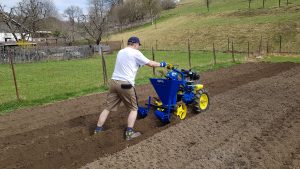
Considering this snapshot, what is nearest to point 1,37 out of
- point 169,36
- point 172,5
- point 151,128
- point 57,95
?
point 169,36

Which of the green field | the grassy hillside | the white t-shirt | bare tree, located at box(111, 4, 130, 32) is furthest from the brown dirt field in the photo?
bare tree, located at box(111, 4, 130, 32)

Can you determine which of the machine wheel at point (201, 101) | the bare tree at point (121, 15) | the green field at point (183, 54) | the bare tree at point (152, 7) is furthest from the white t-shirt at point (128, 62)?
the bare tree at point (121, 15)

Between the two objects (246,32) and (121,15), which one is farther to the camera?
(121,15)

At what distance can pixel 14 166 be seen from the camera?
5641 mm

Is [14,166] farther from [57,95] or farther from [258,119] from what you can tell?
Result: [57,95]

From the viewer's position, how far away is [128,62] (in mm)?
6480

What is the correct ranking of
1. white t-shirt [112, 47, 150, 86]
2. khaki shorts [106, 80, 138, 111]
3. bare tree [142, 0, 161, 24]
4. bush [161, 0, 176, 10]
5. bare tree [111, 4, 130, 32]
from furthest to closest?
bush [161, 0, 176, 10] < bare tree [111, 4, 130, 32] < bare tree [142, 0, 161, 24] < khaki shorts [106, 80, 138, 111] < white t-shirt [112, 47, 150, 86]

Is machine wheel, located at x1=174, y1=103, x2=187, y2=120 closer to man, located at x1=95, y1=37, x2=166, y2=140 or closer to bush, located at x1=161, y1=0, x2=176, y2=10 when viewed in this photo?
man, located at x1=95, y1=37, x2=166, y2=140

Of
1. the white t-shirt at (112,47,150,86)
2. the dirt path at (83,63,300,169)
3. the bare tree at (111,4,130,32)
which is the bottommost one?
the dirt path at (83,63,300,169)

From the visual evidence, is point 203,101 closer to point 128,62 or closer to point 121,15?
point 128,62

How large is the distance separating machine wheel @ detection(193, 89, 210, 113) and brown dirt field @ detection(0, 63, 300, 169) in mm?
165

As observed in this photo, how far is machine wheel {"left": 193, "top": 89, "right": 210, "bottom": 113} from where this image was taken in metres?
8.10

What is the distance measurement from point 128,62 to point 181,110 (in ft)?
6.30

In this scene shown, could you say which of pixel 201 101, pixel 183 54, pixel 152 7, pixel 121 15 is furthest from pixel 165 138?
pixel 121 15
